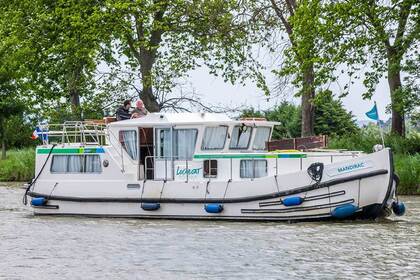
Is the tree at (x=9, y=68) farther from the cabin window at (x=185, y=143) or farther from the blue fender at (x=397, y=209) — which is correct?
the blue fender at (x=397, y=209)

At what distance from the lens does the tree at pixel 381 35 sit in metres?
36.6

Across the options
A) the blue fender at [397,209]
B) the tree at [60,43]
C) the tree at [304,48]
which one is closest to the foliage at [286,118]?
the tree at [304,48]

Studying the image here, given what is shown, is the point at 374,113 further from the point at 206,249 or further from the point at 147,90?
the point at 147,90

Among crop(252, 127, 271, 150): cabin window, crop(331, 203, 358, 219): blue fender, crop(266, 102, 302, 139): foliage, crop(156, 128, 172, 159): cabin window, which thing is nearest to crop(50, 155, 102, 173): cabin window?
crop(156, 128, 172, 159): cabin window

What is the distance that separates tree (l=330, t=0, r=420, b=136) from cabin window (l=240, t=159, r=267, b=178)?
11416 millimetres

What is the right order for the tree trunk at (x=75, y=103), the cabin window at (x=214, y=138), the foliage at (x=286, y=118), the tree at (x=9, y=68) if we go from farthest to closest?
the foliage at (x=286, y=118)
the tree trunk at (x=75, y=103)
the tree at (x=9, y=68)
the cabin window at (x=214, y=138)

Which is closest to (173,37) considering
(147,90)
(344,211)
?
(147,90)

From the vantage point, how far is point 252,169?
2605 cm

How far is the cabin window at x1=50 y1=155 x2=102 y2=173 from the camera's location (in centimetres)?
2759

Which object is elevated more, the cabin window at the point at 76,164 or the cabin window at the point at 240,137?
the cabin window at the point at 240,137

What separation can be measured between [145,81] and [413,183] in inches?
609

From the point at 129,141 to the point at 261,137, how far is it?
3270 millimetres

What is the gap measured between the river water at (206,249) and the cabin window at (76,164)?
1346 millimetres

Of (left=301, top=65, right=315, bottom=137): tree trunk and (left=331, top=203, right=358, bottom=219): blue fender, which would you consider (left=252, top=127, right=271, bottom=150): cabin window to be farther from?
(left=301, top=65, right=315, bottom=137): tree trunk
